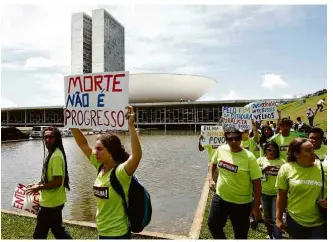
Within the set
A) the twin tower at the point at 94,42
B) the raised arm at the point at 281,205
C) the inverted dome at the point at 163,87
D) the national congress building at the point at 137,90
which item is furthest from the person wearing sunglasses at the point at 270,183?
the twin tower at the point at 94,42

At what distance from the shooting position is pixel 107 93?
386 centimetres

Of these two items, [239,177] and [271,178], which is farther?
[271,178]

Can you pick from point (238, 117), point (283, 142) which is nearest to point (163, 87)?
point (238, 117)

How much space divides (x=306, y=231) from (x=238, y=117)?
4241 mm

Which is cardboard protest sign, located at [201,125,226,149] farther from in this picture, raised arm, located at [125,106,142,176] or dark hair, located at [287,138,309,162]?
raised arm, located at [125,106,142,176]

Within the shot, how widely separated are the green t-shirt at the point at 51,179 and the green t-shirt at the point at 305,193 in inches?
88.4

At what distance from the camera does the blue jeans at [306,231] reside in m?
3.36

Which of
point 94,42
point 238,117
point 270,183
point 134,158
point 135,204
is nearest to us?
point 134,158

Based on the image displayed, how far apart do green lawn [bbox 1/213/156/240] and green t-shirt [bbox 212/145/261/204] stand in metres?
1.80

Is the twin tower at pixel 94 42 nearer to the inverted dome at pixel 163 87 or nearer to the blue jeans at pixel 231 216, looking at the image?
the inverted dome at pixel 163 87

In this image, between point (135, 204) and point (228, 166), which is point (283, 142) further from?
point (135, 204)

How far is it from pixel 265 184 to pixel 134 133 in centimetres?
259

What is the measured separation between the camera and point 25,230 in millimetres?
5680

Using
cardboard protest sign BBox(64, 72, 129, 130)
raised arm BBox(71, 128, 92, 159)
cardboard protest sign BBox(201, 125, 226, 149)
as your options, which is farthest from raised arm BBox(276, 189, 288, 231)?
cardboard protest sign BBox(201, 125, 226, 149)
